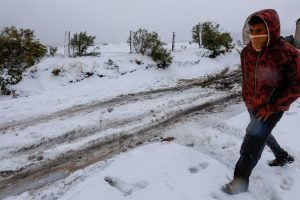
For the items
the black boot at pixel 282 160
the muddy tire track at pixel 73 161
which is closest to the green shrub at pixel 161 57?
the muddy tire track at pixel 73 161

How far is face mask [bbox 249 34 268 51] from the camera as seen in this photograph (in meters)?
3.24

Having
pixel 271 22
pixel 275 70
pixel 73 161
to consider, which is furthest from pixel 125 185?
pixel 271 22

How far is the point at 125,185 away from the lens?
389 cm

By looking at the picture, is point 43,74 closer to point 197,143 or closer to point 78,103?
point 78,103

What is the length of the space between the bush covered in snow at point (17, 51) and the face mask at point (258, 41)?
881 cm

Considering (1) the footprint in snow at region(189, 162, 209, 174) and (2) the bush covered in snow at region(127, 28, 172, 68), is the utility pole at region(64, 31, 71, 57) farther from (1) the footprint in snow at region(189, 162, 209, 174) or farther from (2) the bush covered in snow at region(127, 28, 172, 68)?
(1) the footprint in snow at region(189, 162, 209, 174)

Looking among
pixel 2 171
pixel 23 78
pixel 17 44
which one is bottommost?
pixel 2 171

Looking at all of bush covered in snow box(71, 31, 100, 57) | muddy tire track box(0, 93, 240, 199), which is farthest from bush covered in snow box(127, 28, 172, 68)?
muddy tire track box(0, 93, 240, 199)

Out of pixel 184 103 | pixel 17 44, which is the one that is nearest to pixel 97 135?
pixel 184 103

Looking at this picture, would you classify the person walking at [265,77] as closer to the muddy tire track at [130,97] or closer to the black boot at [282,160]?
the black boot at [282,160]

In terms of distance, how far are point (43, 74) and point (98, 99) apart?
394cm

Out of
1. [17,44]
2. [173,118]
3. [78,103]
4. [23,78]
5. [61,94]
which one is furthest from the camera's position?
[17,44]

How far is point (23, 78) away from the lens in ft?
35.4

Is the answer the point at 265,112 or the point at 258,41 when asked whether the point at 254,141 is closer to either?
the point at 265,112
